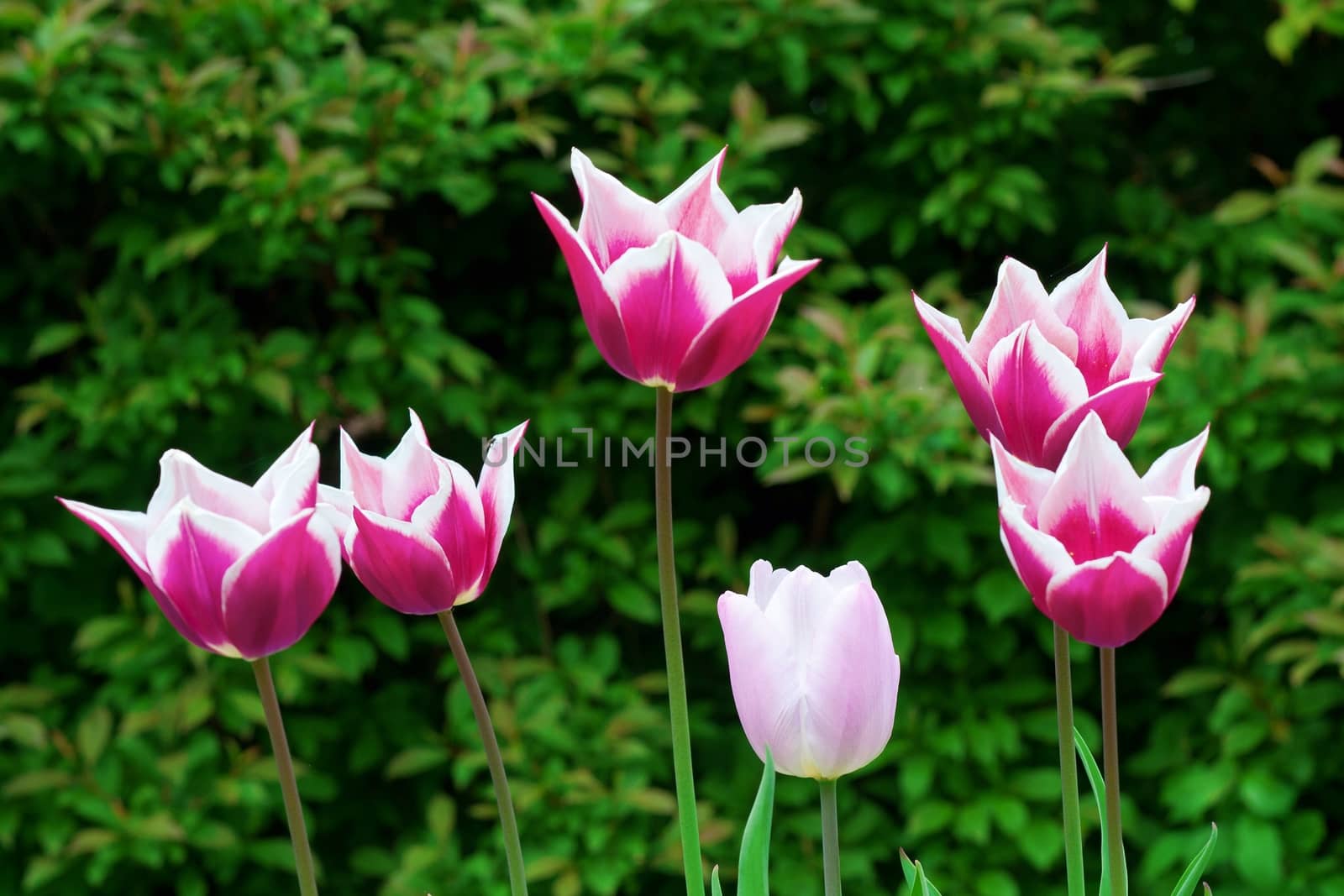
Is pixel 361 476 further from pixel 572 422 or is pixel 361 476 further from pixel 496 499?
pixel 572 422

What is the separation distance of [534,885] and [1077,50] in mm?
1311

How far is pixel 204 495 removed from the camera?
53 centimetres

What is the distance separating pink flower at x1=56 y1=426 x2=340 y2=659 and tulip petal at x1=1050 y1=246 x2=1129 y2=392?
1.02 ft

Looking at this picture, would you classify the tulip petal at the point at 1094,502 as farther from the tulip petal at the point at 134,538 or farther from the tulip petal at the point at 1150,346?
the tulip petal at the point at 134,538

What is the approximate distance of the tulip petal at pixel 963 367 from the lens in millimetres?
518

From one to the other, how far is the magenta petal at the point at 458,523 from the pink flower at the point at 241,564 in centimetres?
4

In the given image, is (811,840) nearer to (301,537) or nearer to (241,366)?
(241,366)

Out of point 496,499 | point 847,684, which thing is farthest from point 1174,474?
point 496,499

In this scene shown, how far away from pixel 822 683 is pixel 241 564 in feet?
0.72

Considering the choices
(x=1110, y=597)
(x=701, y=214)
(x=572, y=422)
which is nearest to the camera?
(x=1110, y=597)

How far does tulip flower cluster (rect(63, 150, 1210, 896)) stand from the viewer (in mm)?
488

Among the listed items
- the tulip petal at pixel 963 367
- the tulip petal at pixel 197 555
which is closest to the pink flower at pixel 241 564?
the tulip petal at pixel 197 555

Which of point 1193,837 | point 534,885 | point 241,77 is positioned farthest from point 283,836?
point 1193,837

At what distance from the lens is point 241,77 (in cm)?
171
